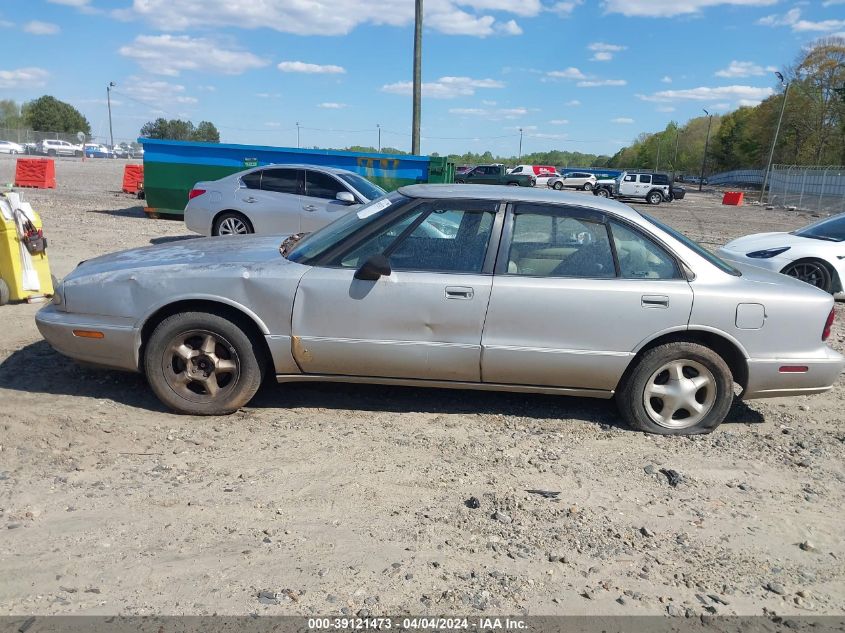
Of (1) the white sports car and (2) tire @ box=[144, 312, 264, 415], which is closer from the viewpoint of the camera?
(2) tire @ box=[144, 312, 264, 415]

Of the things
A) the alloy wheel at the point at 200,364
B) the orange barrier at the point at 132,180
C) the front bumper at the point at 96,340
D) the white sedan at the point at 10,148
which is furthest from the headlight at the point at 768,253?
the white sedan at the point at 10,148

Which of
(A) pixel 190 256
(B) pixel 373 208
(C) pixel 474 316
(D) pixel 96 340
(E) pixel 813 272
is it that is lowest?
(E) pixel 813 272

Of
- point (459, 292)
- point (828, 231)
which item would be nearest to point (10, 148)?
point (828, 231)

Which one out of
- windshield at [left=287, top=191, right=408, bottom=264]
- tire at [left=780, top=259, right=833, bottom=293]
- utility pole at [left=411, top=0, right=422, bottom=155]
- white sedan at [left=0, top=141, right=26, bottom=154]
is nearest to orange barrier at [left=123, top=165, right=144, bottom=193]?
utility pole at [left=411, top=0, right=422, bottom=155]

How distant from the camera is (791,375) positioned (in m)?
4.55

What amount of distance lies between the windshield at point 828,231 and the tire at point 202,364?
340 inches

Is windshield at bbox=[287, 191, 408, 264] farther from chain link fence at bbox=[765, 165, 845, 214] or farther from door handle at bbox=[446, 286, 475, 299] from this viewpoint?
chain link fence at bbox=[765, 165, 845, 214]

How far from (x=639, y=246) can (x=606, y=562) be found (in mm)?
2184

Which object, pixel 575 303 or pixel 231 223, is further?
pixel 231 223

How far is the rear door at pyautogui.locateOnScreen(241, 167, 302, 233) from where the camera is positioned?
440 inches

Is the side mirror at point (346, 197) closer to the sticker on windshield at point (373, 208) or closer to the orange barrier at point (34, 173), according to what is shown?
the sticker on windshield at point (373, 208)

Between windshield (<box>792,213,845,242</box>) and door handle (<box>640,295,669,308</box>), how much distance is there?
6.66 meters

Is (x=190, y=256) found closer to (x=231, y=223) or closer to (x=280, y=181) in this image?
(x=231, y=223)

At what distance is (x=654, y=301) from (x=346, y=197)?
6.99 meters
